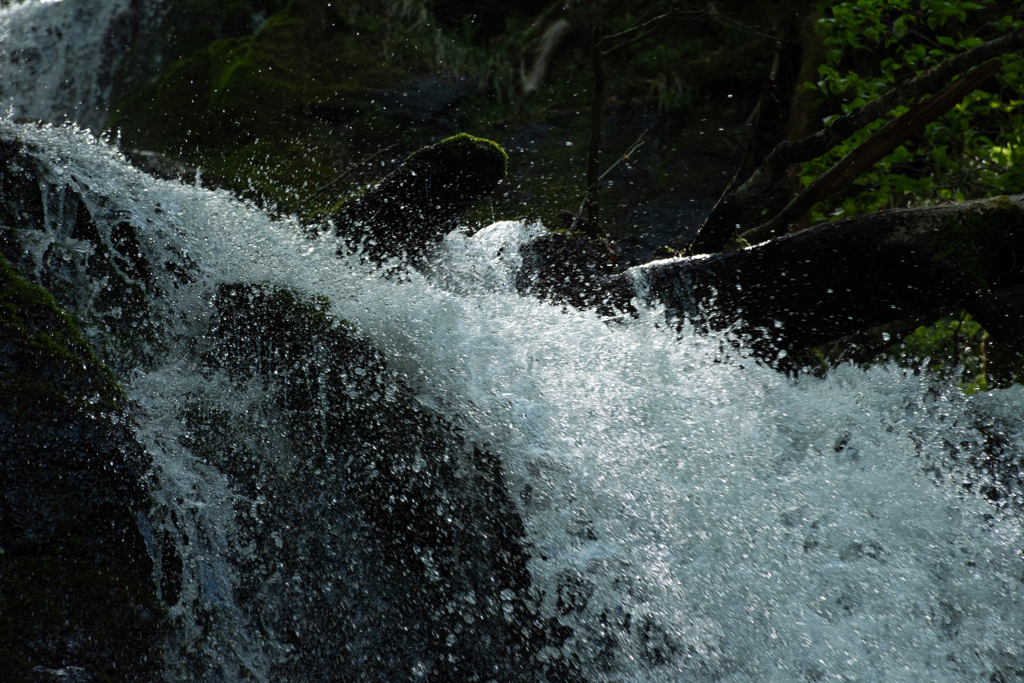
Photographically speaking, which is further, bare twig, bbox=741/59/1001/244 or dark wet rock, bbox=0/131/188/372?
bare twig, bbox=741/59/1001/244

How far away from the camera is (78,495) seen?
1.91 m

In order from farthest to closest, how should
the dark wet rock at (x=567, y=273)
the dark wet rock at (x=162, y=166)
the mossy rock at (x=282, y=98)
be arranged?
the mossy rock at (x=282, y=98) → the dark wet rock at (x=162, y=166) → the dark wet rock at (x=567, y=273)

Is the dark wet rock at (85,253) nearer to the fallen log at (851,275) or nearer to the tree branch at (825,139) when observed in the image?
the fallen log at (851,275)

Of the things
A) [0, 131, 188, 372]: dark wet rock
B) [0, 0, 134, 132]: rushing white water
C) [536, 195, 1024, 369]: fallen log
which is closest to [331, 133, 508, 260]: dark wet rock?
[536, 195, 1024, 369]: fallen log

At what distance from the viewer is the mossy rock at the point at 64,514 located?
1.77 meters

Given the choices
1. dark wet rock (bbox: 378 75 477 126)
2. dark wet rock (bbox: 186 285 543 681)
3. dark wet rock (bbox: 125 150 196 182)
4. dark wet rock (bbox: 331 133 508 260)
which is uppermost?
dark wet rock (bbox: 331 133 508 260)

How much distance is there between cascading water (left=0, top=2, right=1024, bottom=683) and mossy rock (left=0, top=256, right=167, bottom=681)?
9 centimetres

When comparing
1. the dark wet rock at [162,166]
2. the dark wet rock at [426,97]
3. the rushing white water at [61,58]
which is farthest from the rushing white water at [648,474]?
the rushing white water at [61,58]

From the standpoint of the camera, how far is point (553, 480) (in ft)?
8.25

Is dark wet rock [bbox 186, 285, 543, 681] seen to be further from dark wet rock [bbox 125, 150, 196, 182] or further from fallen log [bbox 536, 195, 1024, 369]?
dark wet rock [bbox 125, 150, 196, 182]

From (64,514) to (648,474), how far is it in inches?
80.0

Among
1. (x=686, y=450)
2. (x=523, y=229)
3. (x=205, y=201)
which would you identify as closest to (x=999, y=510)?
(x=686, y=450)

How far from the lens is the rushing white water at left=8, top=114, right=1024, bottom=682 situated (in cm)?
231

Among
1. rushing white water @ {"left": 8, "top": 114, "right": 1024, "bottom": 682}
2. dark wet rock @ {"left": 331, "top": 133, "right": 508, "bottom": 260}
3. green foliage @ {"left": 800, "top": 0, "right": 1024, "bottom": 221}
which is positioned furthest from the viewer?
green foliage @ {"left": 800, "top": 0, "right": 1024, "bottom": 221}
